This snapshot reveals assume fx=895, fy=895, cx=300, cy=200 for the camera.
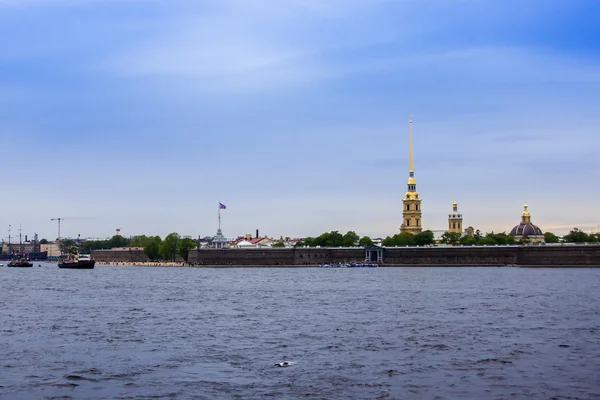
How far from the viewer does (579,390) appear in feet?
66.6

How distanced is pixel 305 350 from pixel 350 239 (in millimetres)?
143372

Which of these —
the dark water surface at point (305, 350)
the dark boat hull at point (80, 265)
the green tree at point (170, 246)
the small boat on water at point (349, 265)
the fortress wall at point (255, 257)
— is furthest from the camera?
the green tree at point (170, 246)

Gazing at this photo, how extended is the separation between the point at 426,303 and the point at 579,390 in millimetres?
26178

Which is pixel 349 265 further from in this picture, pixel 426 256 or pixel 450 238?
pixel 450 238

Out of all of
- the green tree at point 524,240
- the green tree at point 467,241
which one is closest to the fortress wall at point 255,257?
the green tree at point 467,241

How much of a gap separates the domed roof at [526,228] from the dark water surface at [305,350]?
5762 inches

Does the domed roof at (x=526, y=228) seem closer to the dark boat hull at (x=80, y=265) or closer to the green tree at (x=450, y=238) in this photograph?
the green tree at (x=450, y=238)

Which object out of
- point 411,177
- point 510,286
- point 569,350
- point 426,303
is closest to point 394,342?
point 569,350

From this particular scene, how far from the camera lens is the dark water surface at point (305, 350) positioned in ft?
68.2

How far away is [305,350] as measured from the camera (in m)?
27.0

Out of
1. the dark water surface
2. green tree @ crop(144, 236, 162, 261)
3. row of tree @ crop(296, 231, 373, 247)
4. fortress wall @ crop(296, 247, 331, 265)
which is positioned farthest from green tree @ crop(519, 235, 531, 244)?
the dark water surface

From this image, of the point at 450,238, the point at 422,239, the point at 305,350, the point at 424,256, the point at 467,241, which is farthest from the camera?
the point at 450,238

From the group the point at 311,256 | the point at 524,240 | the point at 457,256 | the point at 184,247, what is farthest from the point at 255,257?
the point at 524,240

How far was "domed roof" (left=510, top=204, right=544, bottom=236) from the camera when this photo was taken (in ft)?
624
